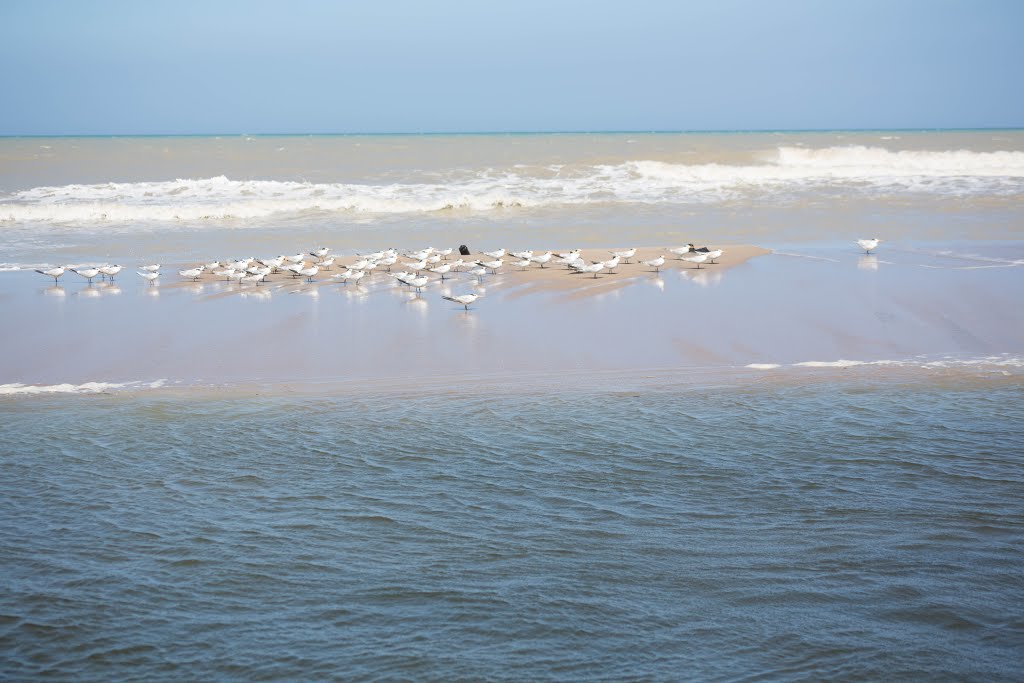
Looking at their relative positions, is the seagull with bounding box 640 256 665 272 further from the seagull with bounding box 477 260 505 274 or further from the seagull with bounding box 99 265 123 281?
the seagull with bounding box 99 265 123 281

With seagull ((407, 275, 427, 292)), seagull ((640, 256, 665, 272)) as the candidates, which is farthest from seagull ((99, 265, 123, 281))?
seagull ((640, 256, 665, 272))

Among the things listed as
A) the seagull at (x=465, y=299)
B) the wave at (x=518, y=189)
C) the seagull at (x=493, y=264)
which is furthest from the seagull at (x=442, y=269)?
the wave at (x=518, y=189)

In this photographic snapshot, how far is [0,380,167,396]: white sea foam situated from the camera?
8992mm

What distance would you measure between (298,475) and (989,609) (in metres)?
4.02

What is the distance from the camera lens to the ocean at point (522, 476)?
430cm

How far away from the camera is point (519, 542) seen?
525cm

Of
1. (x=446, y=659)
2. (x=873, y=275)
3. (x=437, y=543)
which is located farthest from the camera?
(x=873, y=275)

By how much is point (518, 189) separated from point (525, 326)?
22039 mm

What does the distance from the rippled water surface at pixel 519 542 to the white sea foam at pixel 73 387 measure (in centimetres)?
97

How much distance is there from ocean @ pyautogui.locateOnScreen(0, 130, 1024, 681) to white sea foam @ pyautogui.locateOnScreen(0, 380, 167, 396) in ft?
0.15

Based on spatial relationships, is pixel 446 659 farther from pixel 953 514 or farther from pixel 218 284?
pixel 218 284

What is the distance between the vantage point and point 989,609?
14.8 ft

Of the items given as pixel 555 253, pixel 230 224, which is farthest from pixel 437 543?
pixel 230 224

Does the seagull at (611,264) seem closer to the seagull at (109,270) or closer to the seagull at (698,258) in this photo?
the seagull at (698,258)
